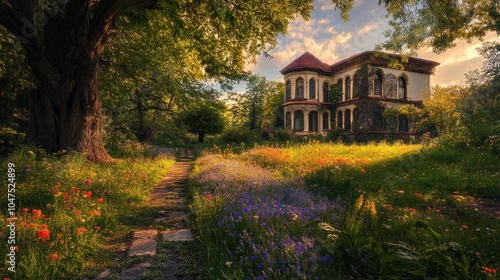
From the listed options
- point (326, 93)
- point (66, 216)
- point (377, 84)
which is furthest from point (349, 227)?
point (326, 93)

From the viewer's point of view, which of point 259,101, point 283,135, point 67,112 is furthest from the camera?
point 259,101

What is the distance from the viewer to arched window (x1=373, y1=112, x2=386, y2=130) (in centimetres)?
2816

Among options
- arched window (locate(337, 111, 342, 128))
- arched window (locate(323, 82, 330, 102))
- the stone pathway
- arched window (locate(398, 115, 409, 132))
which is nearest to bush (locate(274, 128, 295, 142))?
arched window (locate(337, 111, 342, 128))

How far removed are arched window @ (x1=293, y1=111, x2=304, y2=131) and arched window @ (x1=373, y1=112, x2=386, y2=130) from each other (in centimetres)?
813

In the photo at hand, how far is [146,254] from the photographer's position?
3.29 metres

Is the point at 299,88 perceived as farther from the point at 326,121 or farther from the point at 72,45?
the point at 72,45

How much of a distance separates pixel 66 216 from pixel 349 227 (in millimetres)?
3806

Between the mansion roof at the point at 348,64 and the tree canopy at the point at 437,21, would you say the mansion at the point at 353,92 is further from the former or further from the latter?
the tree canopy at the point at 437,21

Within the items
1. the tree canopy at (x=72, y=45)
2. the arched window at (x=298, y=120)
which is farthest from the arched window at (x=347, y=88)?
the tree canopy at (x=72, y=45)

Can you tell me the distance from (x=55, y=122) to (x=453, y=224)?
10.1m

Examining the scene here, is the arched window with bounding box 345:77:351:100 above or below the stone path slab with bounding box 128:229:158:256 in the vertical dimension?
above

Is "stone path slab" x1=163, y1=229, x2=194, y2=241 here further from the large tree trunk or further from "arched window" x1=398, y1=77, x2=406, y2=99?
"arched window" x1=398, y1=77, x2=406, y2=99

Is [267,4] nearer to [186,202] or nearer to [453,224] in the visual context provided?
[186,202]

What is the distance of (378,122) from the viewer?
28359 mm
